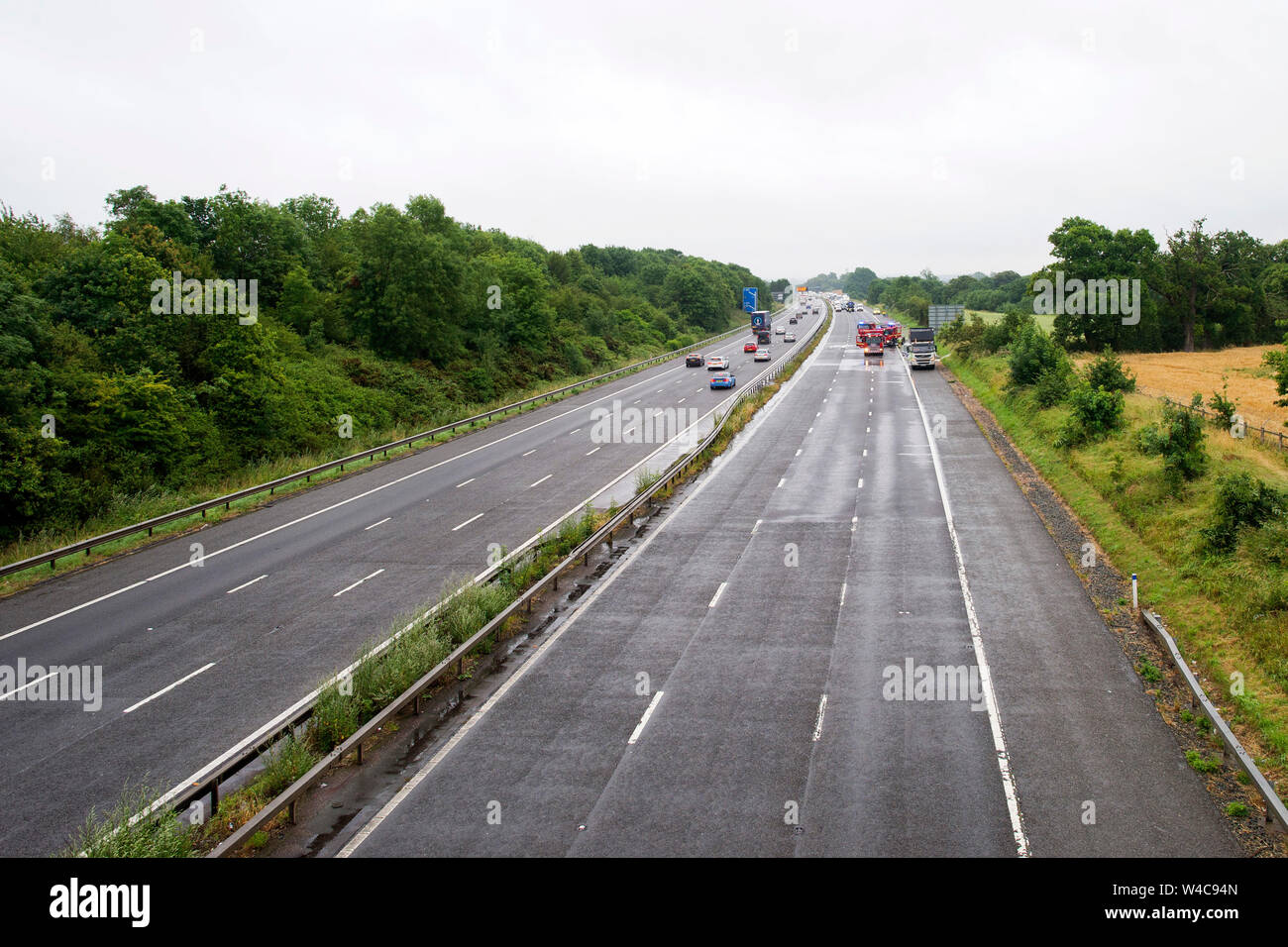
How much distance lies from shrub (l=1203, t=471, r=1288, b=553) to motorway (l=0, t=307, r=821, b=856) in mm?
17526

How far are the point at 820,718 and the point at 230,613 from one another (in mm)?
13247

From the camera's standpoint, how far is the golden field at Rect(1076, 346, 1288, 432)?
4347 cm

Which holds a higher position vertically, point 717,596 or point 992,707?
point 717,596

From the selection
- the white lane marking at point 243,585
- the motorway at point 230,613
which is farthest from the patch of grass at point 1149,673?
the white lane marking at point 243,585

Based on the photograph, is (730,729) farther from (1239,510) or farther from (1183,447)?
(1183,447)

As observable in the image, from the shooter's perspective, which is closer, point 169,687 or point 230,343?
point 169,687

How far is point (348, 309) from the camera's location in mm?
57438

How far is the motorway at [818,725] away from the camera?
33.3ft

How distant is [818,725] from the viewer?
13.1 m

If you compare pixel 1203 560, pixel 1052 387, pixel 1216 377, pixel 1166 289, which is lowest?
pixel 1203 560

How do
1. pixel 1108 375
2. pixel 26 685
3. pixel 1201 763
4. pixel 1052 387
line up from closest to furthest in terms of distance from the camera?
1. pixel 1201 763
2. pixel 26 685
3. pixel 1108 375
4. pixel 1052 387

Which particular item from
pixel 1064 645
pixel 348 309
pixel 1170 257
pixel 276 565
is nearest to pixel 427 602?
pixel 276 565

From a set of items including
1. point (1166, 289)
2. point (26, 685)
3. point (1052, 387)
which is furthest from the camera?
point (1166, 289)

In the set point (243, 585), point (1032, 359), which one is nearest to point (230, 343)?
point (243, 585)
